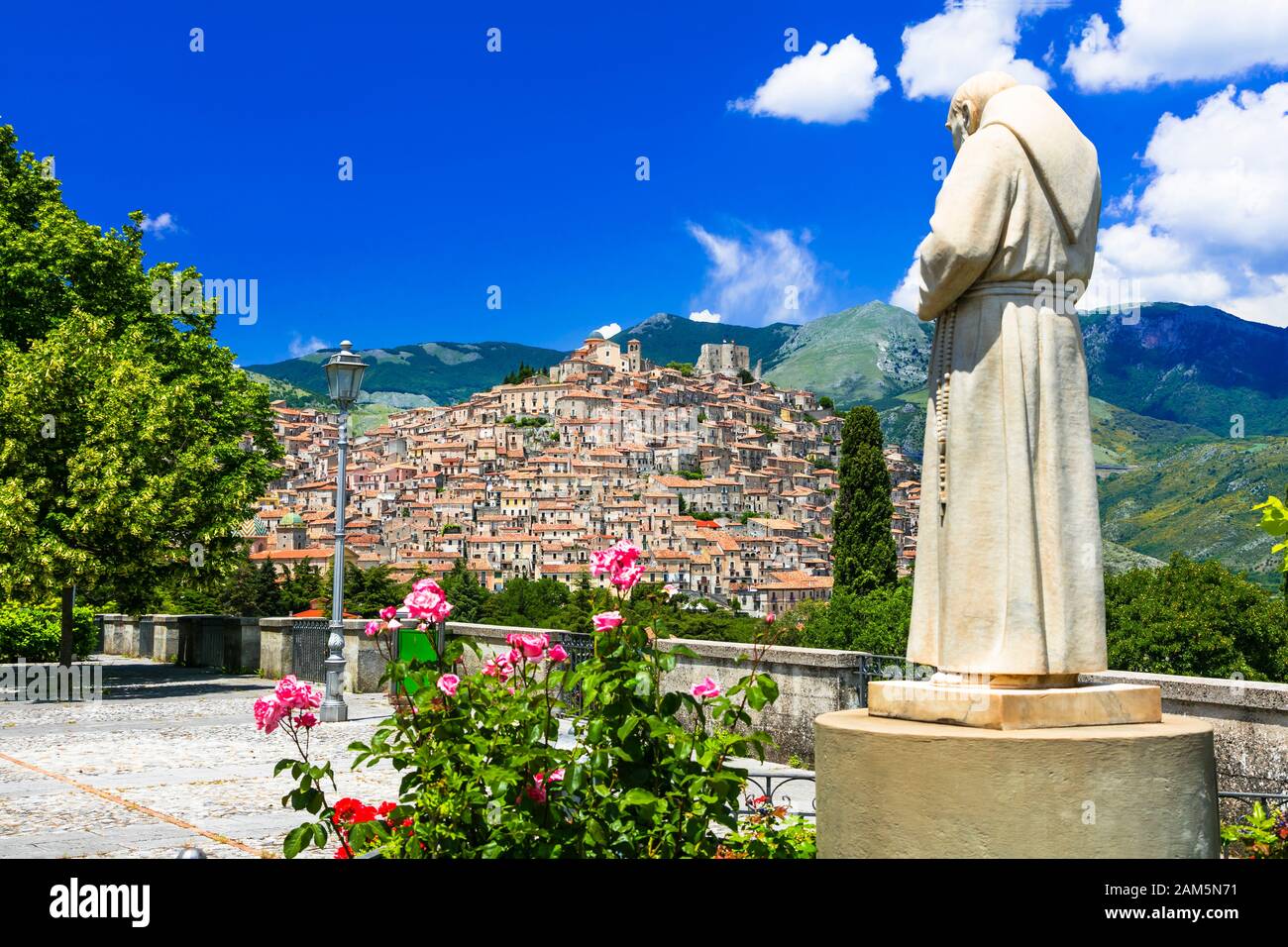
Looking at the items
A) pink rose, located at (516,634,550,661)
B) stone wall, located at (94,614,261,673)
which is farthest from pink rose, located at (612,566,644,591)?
stone wall, located at (94,614,261,673)

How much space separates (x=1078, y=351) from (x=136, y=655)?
30590 mm

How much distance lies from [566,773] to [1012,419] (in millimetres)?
2031

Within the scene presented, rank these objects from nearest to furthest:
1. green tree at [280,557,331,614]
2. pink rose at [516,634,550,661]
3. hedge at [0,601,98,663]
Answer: pink rose at [516,634,550,661]
hedge at [0,601,98,663]
green tree at [280,557,331,614]

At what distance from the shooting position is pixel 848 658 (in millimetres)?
9930

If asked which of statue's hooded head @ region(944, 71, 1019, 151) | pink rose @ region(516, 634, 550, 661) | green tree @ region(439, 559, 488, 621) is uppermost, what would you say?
statue's hooded head @ region(944, 71, 1019, 151)

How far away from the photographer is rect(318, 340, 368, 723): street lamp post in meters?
14.9

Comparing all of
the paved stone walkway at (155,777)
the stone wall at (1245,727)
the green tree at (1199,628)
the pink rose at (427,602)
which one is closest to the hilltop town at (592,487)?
the green tree at (1199,628)

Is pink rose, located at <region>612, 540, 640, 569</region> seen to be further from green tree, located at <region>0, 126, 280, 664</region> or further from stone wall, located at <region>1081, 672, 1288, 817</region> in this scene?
green tree, located at <region>0, 126, 280, 664</region>

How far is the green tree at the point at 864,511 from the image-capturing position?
185 feet

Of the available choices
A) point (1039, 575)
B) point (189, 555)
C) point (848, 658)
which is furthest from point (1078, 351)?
point (189, 555)

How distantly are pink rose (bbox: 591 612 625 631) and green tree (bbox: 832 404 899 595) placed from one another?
52.7 m

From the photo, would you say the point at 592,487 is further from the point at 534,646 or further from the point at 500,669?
the point at 534,646
